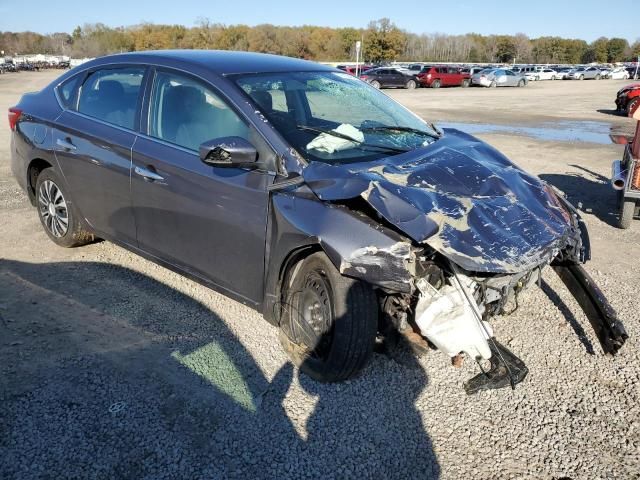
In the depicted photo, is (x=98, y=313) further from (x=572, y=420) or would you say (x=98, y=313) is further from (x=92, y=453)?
(x=572, y=420)

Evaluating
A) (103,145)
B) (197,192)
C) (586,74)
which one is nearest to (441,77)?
(586,74)

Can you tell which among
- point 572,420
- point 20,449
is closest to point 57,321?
point 20,449

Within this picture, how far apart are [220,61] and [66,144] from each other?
1550mm

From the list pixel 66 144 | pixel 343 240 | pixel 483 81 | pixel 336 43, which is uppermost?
pixel 336 43

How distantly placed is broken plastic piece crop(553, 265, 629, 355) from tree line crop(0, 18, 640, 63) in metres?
86.7

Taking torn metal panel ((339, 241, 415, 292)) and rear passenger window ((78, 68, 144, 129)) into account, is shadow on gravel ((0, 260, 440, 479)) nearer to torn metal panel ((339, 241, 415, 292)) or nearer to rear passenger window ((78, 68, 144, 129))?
torn metal panel ((339, 241, 415, 292))

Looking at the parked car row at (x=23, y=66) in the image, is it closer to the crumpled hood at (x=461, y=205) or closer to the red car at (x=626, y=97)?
the red car at (x=626, y=97)

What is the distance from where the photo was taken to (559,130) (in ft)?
49.4

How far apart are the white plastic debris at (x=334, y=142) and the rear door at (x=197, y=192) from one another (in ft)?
1.02

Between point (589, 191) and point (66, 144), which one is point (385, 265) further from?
point (589, 191)

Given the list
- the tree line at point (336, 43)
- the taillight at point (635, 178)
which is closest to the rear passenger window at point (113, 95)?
the taillight at point (635, 178)

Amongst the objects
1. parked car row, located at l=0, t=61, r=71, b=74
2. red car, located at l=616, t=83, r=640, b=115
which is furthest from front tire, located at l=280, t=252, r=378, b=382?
parked car row, located at l=0, t=61, r=71, b=74

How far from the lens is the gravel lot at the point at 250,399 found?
8.56 feet

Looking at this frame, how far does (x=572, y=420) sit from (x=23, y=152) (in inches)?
191
